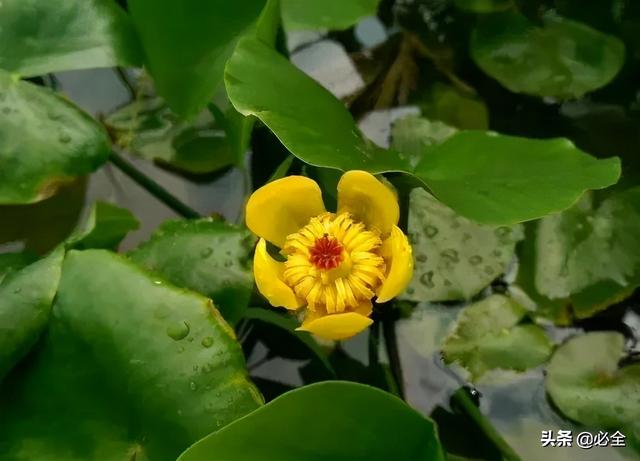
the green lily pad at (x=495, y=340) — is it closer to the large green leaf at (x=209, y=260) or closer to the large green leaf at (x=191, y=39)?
the large green leaf at (x=209, y=260)

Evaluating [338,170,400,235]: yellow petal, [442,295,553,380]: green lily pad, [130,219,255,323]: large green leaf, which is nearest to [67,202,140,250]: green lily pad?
[130,219,255,323]: large green leaf

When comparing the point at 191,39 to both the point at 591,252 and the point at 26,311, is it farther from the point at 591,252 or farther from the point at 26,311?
the point at 591,252

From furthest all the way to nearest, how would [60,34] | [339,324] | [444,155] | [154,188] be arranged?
1. [154,188]
2. [60,34]
3. [444,155]
4. [339,324]

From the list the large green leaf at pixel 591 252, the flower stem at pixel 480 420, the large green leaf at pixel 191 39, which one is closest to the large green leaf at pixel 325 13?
the large green leaf at pixel 191 39

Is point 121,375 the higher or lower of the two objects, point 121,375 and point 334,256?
the lower

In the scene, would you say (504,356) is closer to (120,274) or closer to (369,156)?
(369,156)

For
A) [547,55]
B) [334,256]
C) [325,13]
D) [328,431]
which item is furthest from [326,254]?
[547,55]

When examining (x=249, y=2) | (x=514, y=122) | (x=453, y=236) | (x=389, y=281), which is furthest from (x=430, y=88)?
(x=389, y=281)

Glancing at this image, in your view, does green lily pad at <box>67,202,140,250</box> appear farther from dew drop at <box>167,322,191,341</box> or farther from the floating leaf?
the floating leaf
